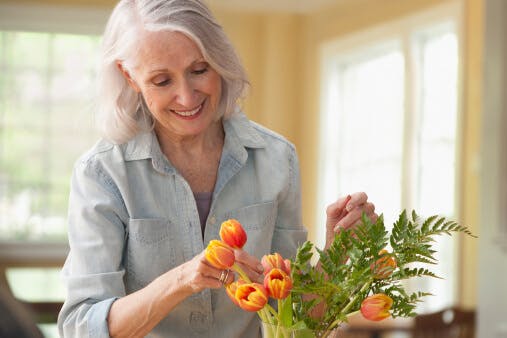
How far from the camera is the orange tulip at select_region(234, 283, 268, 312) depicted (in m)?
1.34

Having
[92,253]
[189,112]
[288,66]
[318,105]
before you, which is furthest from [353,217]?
[288,66]

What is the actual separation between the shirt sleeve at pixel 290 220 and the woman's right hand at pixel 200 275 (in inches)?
18.1

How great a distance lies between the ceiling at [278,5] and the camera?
8.42m

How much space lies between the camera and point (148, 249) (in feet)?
6.15

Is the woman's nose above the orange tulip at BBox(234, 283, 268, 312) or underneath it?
above

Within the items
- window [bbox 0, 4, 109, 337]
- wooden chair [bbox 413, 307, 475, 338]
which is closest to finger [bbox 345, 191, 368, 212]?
wooden chair [bbox 413, 307, 475, 338]

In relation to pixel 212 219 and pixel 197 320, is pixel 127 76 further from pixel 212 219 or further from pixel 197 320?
pixel 197 320

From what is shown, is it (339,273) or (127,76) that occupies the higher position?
(127,76)

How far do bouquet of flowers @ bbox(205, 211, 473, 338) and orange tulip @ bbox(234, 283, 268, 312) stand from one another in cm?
1

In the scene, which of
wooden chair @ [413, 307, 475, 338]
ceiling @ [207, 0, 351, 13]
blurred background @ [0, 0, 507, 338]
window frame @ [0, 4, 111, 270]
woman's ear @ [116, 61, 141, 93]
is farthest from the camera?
window frame @ [0, 4, 111, 270]

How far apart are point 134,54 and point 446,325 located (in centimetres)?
473

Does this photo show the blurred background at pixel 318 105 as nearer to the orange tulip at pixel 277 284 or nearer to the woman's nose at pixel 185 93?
the woman's nose at pixel 185 93

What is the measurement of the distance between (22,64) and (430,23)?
3541 millimetres

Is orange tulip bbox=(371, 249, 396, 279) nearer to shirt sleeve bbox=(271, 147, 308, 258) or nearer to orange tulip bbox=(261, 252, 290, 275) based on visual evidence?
orange tulip bbox=(261, 252, 290, 275)
